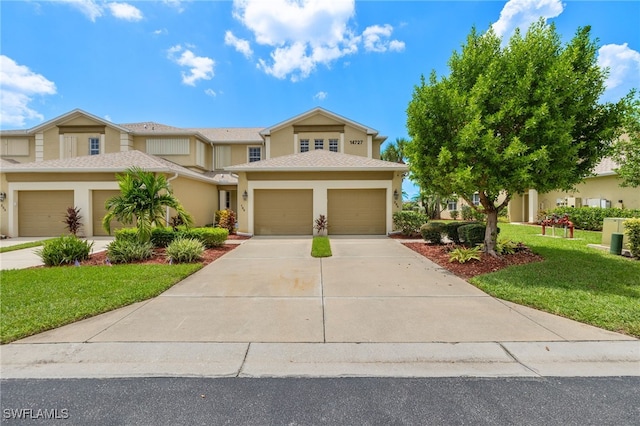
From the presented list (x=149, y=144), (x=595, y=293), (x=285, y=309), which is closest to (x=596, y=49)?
(x=595, y=293)

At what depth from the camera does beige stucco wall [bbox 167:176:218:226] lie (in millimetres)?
15070

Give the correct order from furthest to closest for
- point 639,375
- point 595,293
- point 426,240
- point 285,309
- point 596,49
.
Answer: point 426,240 < point 596,49 < point 595,293 < point 285,309 < point 639,375

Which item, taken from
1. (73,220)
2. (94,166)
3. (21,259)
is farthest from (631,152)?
(73,220)

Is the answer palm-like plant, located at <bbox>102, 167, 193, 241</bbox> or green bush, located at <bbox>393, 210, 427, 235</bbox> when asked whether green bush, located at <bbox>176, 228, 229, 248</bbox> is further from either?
green bush, located at <bbox>393, 210, 427, 235</bbox>

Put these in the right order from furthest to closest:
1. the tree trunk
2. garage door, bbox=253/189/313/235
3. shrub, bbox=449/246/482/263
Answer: garage door, bbox=253/189/313/235 < the tree trunk < shrub, bbox=449/246/482/263

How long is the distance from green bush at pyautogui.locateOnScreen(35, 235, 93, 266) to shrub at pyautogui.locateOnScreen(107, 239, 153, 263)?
0.83 metres

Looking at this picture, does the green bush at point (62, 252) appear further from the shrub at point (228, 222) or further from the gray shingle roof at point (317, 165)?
the shrub at point (228, 222)

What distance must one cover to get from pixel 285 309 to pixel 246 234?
10441 mm

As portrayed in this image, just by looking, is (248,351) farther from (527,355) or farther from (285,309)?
(527,355)

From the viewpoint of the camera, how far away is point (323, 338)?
398cm

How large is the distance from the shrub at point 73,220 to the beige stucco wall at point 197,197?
14.8ft

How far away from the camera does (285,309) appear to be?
504 cm

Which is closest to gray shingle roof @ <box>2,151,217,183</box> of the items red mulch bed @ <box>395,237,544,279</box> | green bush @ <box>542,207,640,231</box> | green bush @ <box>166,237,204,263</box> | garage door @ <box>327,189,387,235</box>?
green bush @ <box>166,237,204,263</box>

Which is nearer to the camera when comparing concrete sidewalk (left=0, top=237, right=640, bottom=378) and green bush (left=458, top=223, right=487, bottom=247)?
concrete sidewalk (left=0, top=237, right=640, bottom=378)
